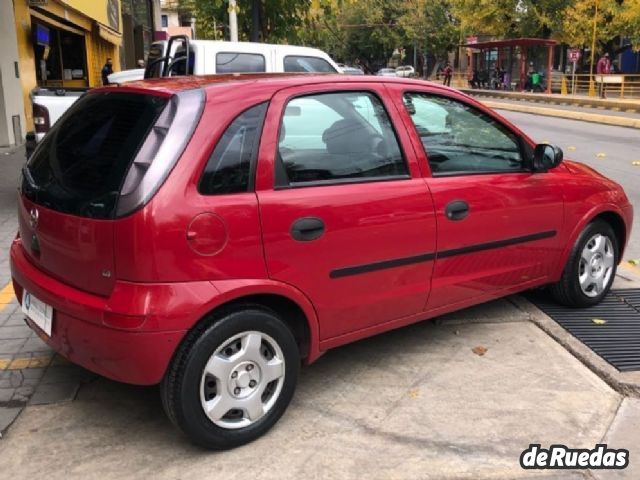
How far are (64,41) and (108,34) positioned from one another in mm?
1843

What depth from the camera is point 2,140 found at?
13.2 meters

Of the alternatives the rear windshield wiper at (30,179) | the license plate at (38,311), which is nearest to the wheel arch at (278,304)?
the license plate at (38,311)

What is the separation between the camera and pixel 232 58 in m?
8.11

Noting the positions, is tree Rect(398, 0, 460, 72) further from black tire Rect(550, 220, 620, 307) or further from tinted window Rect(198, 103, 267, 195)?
tinted window Rect(198, 103, 267, 195)

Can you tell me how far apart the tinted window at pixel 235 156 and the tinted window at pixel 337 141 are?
0.49ft

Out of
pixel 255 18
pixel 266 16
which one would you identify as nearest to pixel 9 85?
pixel 255 18

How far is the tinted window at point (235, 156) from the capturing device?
9.71 ft

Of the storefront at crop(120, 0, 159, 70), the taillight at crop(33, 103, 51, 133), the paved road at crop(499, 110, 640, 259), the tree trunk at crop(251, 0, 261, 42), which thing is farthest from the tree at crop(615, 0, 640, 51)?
the taillight at crop(33, 103, 51, 133)

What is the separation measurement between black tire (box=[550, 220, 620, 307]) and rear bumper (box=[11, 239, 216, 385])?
277 cm

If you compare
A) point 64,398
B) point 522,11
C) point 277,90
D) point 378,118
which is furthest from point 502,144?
point 522,11

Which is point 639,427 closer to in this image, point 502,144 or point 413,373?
point 413,373

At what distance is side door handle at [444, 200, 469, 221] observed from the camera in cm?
375

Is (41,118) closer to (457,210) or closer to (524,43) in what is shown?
(457,210)

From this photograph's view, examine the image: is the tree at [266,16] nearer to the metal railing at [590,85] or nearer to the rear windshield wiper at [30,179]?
the rear windshield wiper at [30,179]
